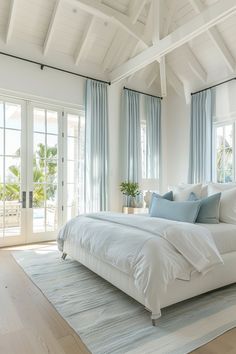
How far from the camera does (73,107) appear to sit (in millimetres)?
Answer: 4844

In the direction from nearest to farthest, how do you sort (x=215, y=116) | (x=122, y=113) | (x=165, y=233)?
(x=165, y=233) < (x=215, y=116) < (x=122, y=113)

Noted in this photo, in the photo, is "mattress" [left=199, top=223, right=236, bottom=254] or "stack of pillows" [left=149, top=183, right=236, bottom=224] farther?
"stack of pillows" [left=149, top=183, right=236, bottom=224]

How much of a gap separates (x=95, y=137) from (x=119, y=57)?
5.36 feet

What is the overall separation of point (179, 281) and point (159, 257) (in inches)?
12.6

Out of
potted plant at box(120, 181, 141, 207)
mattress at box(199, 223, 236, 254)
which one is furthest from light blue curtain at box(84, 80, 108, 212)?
mattress at box(199, 223, 236, 254)

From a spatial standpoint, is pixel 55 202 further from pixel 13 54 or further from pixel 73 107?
pixel 13 54

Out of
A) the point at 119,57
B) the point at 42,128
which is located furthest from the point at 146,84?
the point at 42,128

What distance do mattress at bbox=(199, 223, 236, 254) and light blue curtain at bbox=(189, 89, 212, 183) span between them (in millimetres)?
2317

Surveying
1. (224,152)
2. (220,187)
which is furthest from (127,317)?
(224,152)

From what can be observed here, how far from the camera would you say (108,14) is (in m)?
3.88

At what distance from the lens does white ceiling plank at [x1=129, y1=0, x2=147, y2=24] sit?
4090mm

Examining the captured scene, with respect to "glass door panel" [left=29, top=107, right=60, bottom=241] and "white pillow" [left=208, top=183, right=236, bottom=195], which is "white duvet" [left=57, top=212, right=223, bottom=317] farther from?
"glass door panel" [left=29, top=107, right=60, bottom=241]

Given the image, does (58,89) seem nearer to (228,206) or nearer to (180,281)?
(228,206)

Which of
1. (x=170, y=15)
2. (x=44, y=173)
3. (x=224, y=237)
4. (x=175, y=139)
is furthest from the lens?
(x=175, y=139)
